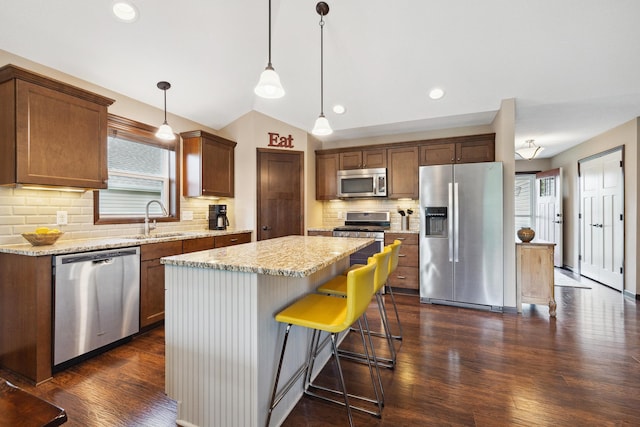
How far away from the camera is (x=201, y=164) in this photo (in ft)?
12.3

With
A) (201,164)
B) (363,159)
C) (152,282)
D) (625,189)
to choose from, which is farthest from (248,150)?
(625,189)

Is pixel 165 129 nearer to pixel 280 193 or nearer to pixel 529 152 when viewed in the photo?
pixel 280 193

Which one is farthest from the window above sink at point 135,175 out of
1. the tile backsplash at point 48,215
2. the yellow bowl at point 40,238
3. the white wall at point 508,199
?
the white wall at point 508,199

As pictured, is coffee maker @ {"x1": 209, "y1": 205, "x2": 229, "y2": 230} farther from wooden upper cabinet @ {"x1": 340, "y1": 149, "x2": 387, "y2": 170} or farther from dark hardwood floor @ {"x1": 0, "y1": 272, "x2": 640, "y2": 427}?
wooden upper cabinet @ {"x1": 340, "y1": 149, "x2": 387, "y2": 170}

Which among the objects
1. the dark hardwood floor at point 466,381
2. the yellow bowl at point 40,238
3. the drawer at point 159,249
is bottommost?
the dark hardwood floor at point 466,381

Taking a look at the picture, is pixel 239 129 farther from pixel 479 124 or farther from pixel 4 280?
pixel 479 124

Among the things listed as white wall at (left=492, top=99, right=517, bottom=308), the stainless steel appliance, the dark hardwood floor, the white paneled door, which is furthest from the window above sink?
the white paneled door

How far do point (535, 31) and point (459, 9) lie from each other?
0.73 meters

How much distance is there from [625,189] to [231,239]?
A: 5.34 metres

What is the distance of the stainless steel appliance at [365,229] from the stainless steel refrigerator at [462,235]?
2.18 feet

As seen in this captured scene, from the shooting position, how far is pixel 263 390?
1491 mm

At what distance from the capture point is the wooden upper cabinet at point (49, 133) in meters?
2.10

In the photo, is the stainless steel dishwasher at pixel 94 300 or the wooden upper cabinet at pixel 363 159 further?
the wooden upper cabinet at pixel 363 159

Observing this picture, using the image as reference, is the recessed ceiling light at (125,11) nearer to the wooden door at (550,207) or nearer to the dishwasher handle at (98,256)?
the dishwasher handle at (98,256)
